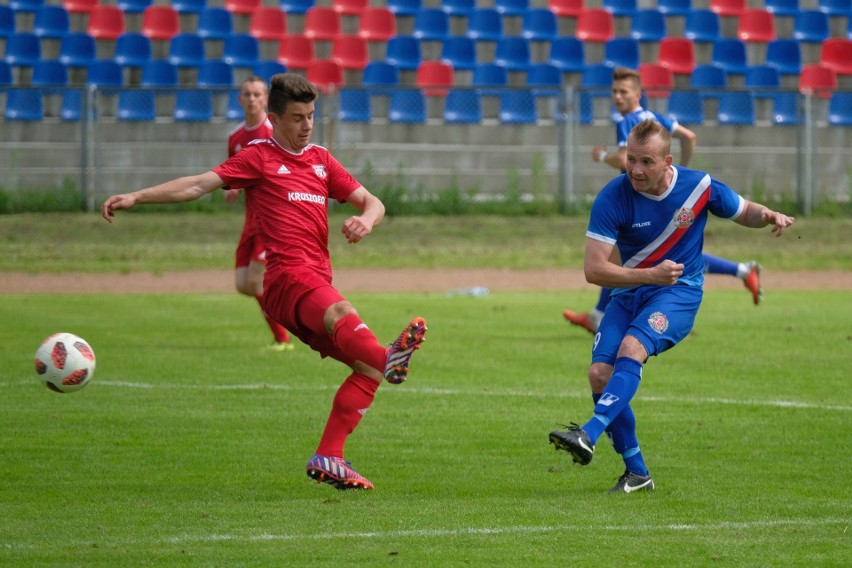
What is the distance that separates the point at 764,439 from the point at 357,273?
36.2ft

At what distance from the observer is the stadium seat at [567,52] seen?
80.4 ft

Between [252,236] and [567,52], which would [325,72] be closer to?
[567,52]

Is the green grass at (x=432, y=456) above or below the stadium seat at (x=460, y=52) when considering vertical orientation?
below

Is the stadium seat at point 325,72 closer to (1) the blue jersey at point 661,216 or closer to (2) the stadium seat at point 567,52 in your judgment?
(2) the stadium seat at point 567,52

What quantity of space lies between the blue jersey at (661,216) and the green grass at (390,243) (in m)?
12.5

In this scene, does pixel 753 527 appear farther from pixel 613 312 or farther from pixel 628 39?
pixel 628 39

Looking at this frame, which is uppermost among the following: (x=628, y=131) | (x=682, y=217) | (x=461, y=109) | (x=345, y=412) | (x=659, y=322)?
(x=461, y=109)

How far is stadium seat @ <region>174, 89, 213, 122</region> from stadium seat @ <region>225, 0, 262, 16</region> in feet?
11.5

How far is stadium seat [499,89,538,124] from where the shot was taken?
2220cm

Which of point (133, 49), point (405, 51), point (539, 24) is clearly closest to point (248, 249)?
point (133, 49)

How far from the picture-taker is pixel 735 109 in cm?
2250

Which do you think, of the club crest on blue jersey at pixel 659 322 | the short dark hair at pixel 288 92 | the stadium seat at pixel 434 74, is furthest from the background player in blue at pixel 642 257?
the stadium seat at pixel 434 74

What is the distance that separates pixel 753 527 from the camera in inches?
219

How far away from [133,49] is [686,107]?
10.1 meters
